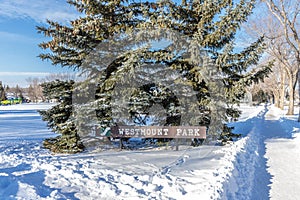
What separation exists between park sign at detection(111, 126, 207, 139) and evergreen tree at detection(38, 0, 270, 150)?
47 centimetres

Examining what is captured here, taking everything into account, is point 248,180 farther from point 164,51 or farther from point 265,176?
point 164,51

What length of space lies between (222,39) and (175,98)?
8.74 ft

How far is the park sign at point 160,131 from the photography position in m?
6.83

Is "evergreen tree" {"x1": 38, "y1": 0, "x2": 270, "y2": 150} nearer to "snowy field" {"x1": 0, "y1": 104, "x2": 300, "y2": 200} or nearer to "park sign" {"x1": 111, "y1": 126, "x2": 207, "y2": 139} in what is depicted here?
"park sign" {"x1": 111, "y1": 126, "x2": 207, "y2": 139}

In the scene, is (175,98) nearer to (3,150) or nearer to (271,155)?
(271,155)

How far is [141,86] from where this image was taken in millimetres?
7160

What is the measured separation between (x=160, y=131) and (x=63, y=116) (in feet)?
10.2

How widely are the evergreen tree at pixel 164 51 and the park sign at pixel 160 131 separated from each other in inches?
18.5

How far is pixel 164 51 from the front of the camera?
291 inches

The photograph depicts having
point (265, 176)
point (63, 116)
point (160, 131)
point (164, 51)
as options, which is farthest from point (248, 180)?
point (63, 116)

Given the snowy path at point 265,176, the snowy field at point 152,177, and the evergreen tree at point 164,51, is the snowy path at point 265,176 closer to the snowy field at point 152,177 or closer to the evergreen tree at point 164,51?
the snowy field at point 152,177

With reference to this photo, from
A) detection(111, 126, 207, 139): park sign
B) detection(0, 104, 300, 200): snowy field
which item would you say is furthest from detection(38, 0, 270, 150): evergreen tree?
detection(0, 104, 300, 200): snowy field

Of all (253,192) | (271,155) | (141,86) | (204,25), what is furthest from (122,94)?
(271,155)

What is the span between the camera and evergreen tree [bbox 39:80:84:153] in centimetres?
693
